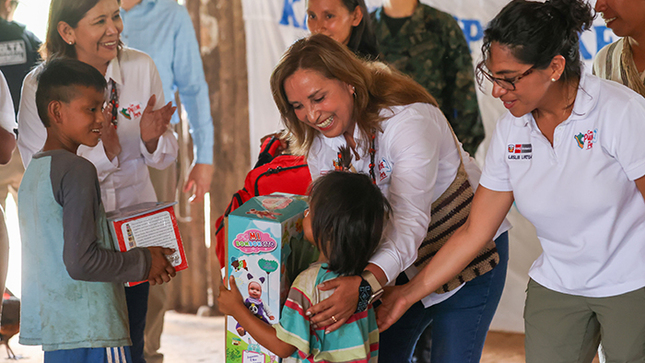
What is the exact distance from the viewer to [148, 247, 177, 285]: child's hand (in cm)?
174

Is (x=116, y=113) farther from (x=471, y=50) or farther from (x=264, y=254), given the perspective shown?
(x=471, y=50)

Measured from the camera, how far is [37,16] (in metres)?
2.70

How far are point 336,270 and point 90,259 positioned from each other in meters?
0.75

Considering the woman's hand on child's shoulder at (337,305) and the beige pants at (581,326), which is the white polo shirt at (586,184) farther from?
the woman's hand on child's shoulder at (337,305)

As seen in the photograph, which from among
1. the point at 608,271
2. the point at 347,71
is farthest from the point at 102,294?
the point at 608,271

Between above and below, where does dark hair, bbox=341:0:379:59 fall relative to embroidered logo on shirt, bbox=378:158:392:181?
above

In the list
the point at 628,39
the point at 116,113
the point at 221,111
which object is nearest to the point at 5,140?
the point at 116,113

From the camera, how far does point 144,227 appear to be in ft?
5.66

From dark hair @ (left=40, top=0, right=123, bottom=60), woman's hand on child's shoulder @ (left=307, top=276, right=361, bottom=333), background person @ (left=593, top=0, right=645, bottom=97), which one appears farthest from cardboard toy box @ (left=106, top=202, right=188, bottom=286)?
background person @ (left=593, top=0, right=645, bottom=97)

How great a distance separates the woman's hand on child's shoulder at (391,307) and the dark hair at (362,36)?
4.61 ft

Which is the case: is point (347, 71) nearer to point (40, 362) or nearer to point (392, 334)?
point (392, 334)

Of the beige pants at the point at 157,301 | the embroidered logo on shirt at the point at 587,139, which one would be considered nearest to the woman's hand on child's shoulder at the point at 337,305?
the embroidered logo on shirt at the point at 587,139

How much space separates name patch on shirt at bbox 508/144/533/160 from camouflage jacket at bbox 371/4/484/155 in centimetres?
168

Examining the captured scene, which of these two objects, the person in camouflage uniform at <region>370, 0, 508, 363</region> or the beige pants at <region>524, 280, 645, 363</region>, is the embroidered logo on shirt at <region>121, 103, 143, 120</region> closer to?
the person in camouflage uniform at <region>370, 0, 508, 363</region>
